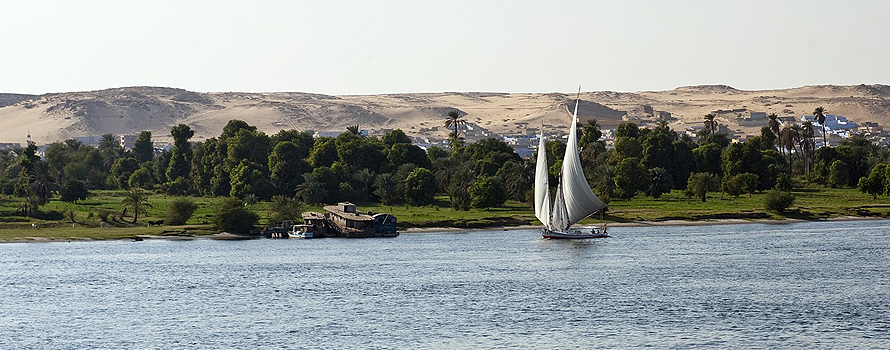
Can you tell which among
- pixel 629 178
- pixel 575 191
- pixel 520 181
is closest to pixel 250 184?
pixel 520 181

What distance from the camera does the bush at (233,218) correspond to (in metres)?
123

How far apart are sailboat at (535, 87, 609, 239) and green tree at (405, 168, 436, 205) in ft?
76.0

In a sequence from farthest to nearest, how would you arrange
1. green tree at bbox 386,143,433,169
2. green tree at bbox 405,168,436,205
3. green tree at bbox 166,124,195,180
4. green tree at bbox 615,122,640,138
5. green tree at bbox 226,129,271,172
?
green tree at bbox 615,122,640,138
green tree at bbox 166,124,195,180
green tree at bbox 226,129,271,172
green tree at bbox 386,143,433,169
green tree at bbox 405,168,436,205

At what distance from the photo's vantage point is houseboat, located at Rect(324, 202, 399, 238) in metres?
125

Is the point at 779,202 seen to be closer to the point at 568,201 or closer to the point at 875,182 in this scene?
the point at 875,182

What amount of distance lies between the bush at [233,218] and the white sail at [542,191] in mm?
29620

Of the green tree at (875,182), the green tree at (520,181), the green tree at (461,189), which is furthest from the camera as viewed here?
the green tree at (520,181)

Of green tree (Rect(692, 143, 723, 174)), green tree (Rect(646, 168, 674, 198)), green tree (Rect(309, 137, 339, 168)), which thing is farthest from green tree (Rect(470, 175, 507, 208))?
green tree (Rect(692, 143, 723, 174))

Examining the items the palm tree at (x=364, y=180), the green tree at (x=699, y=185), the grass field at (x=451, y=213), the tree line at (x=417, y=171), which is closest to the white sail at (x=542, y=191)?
the grass field at (x=451, y=213)

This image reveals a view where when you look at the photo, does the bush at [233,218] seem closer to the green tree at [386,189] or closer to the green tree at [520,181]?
the green tree at [386,189]

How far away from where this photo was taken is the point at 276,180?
149625 mm

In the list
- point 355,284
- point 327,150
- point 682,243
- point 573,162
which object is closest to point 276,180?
point 327,150

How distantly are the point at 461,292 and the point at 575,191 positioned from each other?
136ft

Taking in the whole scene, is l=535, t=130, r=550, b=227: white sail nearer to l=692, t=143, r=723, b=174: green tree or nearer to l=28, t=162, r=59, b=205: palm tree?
l=692, t=143, r=723, b=174: green tree
